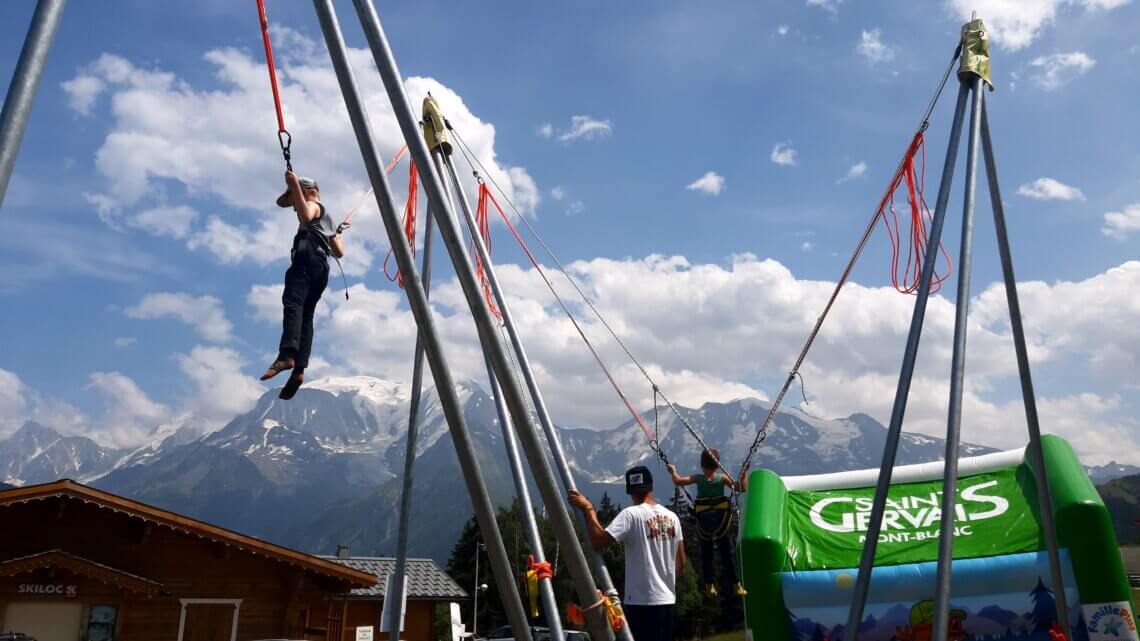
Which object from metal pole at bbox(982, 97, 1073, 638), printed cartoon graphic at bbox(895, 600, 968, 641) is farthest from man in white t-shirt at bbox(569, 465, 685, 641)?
printed cartoon graphic at bbox(895, 600, 968, 641)

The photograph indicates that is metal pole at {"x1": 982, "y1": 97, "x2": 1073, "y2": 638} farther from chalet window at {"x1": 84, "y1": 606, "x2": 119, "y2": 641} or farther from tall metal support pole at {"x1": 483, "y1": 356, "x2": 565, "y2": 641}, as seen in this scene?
chalet window at {"x1": 84, "y1": 606, "x2": 119, "y2": 641}

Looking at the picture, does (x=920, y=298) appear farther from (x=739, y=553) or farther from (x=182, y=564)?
(x=182, y=564)

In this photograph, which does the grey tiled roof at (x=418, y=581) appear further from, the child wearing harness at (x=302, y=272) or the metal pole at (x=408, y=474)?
the child wearing harness at (x=302, y=272)

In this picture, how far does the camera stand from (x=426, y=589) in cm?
3356

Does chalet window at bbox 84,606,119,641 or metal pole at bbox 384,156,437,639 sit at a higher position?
metal pole at bbox 384,156,437,639

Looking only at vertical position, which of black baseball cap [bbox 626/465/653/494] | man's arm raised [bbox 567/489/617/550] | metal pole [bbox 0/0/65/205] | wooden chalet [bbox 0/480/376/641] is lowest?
wooden chalet [bbox 0/480/376/641]

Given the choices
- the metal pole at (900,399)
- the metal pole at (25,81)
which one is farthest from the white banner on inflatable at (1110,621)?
Result: the metal pole at (25,81)

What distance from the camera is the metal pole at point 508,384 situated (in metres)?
3.84

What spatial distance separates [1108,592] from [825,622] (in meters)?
2.81

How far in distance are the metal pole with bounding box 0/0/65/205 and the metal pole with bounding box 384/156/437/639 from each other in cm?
426

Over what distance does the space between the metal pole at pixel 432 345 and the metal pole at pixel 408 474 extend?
3.23 metres

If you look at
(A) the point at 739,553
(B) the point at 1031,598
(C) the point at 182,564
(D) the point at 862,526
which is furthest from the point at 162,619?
(B) the point at 1031,598

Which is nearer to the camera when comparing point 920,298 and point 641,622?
point 920,298

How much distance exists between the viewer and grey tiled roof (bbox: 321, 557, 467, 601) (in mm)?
33031
